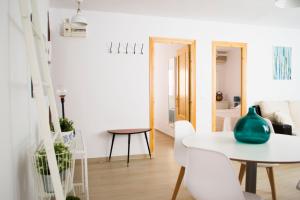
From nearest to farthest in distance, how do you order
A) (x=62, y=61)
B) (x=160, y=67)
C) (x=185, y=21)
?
1. (x=62, y=61)
2. (x=185, y=21)
3. (x=160, y=67)

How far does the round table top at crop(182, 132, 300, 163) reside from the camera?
4.62 ft

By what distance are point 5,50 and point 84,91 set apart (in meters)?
2.59

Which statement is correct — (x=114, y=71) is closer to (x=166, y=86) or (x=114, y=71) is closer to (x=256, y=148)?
(x=166, y=86)

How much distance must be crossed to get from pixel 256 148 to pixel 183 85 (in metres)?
3.28

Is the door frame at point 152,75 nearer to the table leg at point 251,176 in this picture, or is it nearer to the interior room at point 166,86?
the interior room at point 166,86

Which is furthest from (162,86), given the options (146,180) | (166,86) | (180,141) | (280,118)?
(180,141)

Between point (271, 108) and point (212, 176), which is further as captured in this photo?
point (271, 108)

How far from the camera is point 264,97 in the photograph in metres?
4.88

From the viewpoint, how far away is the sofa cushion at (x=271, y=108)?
4461 mm

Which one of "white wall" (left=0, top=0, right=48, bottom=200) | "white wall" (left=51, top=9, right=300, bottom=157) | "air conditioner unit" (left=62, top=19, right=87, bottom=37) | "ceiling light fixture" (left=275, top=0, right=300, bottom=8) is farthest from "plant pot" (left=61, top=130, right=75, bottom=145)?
"ceiling light fixture" (left=275, top=0, right=300, bottom=8)

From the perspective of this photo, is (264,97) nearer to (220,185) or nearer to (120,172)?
(120,172)

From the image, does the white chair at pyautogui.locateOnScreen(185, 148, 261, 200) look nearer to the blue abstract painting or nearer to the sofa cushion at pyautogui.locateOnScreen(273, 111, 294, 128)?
the sofa cushion at pyautogui.locateOnScreen(273, 111, 294, 128)

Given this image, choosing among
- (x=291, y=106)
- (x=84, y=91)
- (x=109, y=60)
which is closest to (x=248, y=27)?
(x=291, y=106)

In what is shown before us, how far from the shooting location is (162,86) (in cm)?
659
